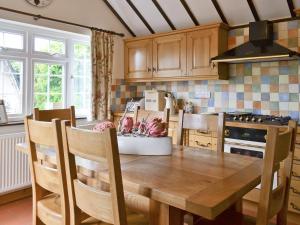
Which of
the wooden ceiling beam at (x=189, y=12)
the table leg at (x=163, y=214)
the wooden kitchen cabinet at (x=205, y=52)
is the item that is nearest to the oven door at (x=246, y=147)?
the wooden kitchen cabinet at (x=205, y=52)

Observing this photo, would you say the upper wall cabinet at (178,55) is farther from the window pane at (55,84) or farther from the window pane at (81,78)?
the window pane at (55,84)

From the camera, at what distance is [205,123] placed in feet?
7.00

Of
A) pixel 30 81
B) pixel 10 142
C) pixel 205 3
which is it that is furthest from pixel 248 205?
pixel 30 81

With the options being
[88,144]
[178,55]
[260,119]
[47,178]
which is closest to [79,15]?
[178,55]

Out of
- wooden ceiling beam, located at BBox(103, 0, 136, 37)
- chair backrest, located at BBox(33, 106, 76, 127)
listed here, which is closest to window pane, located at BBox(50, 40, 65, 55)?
wooden ceiling beam, located at BBox(103, 0, 136, 37)

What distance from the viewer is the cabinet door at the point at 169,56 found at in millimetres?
3766

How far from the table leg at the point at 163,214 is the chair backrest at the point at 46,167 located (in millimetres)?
499

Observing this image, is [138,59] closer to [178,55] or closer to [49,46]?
[178,55]

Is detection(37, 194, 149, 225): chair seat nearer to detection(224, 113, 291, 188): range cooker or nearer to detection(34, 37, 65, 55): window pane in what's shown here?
detection(224, 113, 291, 188): range cooker

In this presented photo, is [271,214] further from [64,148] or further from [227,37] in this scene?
[227,37]

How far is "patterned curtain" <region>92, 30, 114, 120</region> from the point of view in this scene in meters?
3.86

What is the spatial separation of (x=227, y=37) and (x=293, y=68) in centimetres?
87

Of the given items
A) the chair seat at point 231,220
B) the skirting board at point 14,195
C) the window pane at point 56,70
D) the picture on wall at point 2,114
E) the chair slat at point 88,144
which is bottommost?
the skirting board at point 14,195

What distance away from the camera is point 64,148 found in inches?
54.6
